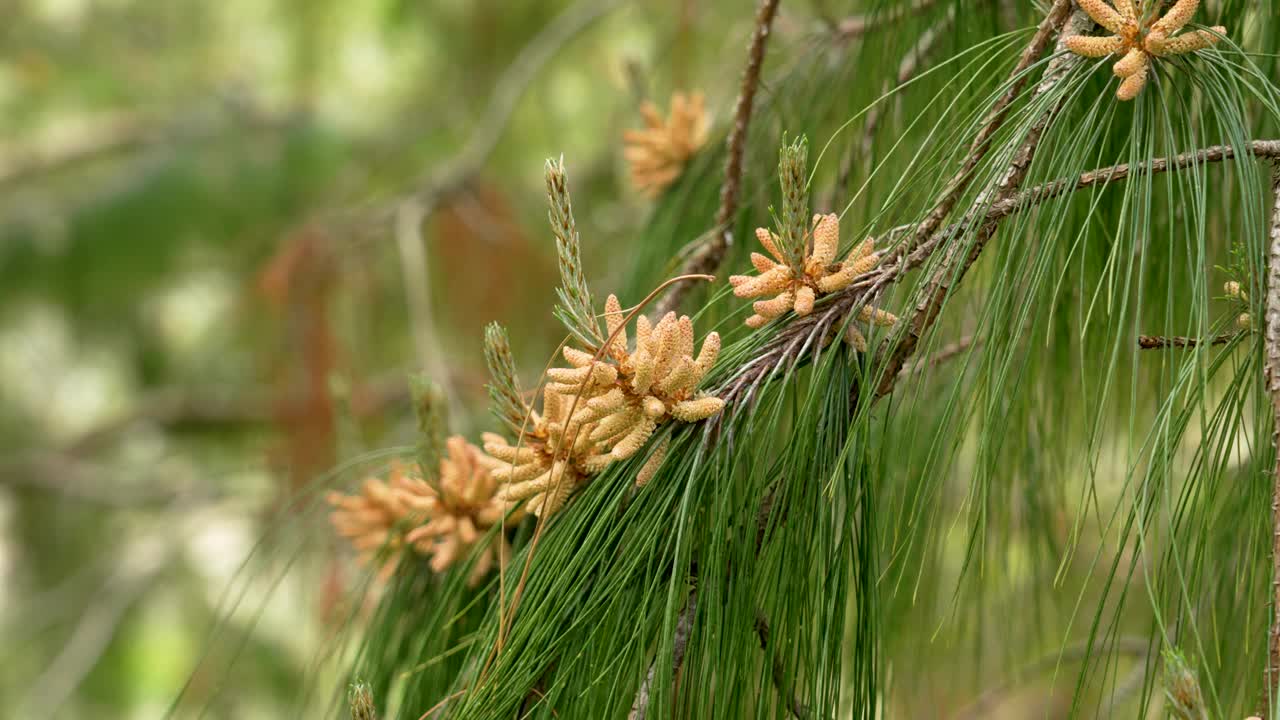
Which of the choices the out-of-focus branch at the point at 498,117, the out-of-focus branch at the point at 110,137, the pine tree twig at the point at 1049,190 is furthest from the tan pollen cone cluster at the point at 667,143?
the out-of-focus branch at the point at 110,137

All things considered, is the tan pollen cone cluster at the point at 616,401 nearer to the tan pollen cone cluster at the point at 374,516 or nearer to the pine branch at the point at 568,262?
the pine branch at the point at 568,262

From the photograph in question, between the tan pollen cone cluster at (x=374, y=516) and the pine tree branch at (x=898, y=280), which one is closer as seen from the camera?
the pine tree branch at (x=898, y=280)

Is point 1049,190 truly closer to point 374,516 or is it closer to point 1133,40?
point 1133,40

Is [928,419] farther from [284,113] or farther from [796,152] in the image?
[284,113]

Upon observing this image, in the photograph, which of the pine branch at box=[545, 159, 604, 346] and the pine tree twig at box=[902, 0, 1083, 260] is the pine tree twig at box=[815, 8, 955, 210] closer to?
the pine tree twig at box=[902, 0, 1083, 260]

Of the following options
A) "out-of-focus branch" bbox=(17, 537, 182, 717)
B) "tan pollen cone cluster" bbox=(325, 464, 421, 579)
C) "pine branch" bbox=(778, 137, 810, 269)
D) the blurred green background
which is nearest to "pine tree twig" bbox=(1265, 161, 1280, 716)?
"pine branch" bbox=(778, 137, 810, 269)

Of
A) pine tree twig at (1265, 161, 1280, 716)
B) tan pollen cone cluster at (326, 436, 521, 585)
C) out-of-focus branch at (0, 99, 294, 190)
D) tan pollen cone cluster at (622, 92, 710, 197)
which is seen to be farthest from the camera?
out-of-focus branch at (0, 99, 294, 190)
